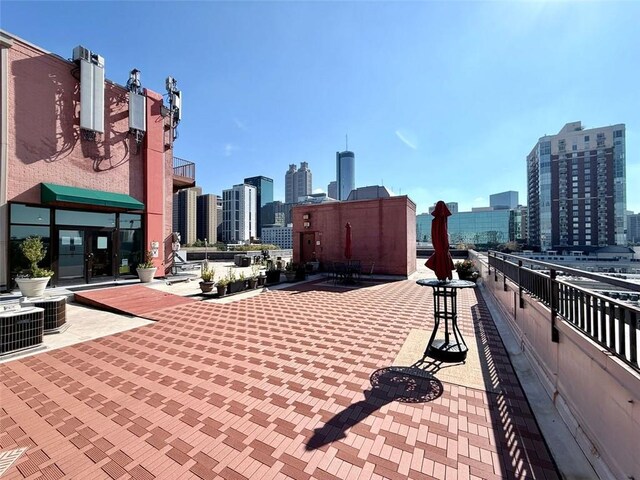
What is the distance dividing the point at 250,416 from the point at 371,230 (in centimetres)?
1384

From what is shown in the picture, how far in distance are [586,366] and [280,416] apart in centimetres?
329

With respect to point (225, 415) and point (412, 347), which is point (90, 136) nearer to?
point (225, 415)

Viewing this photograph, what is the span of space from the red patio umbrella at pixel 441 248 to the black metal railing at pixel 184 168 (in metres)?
14.7

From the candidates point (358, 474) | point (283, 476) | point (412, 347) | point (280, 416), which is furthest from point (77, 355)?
point (412, 347)

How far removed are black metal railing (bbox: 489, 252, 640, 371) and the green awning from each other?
535 inches

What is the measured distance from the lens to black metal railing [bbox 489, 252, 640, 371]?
215 centimetres

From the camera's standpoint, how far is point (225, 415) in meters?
3.21

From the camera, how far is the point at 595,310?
8.68 ft

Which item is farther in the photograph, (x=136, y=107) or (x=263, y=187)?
(x=263, y=187)

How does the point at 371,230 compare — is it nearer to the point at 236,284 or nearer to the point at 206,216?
the point at 236,284

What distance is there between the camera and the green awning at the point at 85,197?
31.2 feet

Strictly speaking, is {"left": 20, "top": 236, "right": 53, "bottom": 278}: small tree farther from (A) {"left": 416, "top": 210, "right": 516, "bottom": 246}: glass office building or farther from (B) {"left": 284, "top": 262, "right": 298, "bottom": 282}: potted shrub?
(A) {"left": 416, "top": 210, "right": 516, "bottom": 246}: glass office building

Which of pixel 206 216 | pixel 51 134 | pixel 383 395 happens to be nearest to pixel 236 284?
pixel 383 395

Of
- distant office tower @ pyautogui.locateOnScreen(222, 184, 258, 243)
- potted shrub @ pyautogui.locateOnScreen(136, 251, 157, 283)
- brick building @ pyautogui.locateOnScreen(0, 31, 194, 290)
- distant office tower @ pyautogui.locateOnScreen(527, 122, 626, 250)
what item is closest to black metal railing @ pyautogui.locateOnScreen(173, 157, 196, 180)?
brick building @ pyautogui.locateOnScreen(0, 31, 194, 290)
